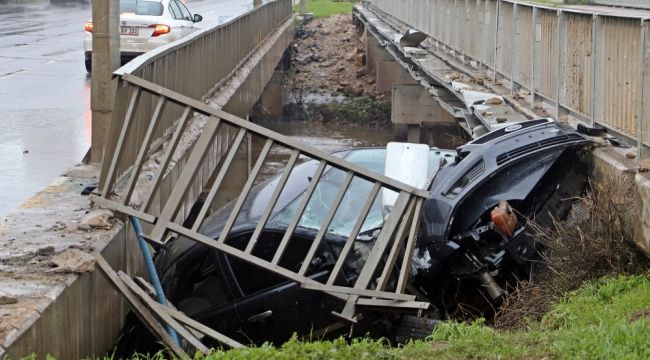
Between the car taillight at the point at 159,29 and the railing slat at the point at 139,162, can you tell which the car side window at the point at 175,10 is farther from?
the railing slat at the point at 139,162

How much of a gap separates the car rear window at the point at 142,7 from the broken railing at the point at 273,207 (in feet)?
54.8

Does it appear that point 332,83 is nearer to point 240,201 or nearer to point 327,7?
point 327,7

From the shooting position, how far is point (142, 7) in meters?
24.5

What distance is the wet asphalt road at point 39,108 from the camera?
13.7 metres

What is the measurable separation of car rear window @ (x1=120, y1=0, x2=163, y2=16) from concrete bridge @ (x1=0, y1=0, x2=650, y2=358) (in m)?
7.76

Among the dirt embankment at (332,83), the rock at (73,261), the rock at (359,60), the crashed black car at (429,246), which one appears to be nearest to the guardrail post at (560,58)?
the crashed black car at (429,246)

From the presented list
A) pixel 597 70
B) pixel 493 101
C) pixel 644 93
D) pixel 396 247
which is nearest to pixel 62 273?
pixel 396 247

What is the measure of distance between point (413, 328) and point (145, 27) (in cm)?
1682

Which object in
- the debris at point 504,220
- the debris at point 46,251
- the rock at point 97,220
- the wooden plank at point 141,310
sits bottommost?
the wooden plank at point 141,310

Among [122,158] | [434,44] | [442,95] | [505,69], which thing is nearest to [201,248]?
[122,158]

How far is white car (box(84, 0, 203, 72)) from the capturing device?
76.3ft

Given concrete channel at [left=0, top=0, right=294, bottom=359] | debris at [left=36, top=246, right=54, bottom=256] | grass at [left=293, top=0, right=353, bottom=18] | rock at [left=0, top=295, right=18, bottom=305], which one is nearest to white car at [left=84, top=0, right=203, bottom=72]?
concrete channel at [left=0, top=0, right=294, bottom=359]

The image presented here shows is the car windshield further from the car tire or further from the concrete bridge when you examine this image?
the car tire

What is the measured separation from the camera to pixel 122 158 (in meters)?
8.46
